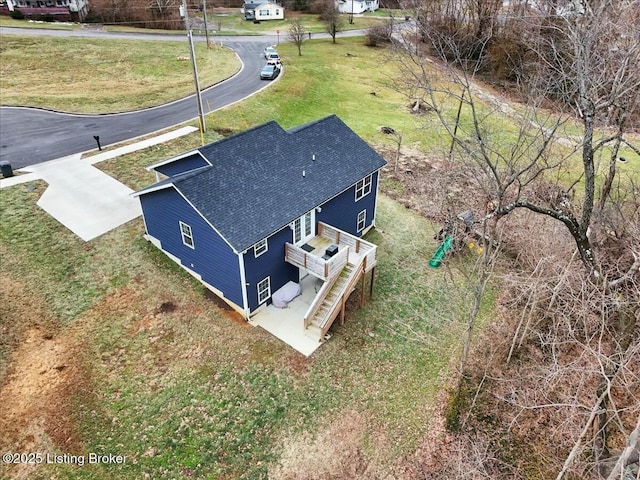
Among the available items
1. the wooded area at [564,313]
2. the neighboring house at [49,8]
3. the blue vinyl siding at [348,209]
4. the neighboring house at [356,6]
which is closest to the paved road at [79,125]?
the blue vinyl siding at [348,209]

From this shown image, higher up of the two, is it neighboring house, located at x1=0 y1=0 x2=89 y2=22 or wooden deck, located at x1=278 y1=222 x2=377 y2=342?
neighboring house, located at x1=0 y1=0 x2=89 y2=22

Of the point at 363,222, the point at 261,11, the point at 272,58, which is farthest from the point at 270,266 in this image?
the point at 261,11

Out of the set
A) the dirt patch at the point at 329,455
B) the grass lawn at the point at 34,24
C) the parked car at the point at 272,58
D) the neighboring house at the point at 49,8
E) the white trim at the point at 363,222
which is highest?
the neighboring house at the point at 49,8

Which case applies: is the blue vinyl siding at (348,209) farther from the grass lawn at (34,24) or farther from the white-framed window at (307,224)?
the grass lawn at (34,24)

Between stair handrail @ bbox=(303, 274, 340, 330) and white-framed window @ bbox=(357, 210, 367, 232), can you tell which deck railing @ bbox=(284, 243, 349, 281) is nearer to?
stair handrail @ bbox=(303, 274, 340, 330)

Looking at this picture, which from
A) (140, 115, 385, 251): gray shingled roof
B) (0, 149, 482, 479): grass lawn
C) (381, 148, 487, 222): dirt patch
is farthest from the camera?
(381, 148, 487, 222): dirt patch

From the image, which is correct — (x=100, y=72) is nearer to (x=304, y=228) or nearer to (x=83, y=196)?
(x=83, y=196)

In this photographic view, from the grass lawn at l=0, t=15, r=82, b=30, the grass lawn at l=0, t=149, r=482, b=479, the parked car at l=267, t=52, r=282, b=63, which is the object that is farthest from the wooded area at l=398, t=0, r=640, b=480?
the grass lawn at l=0, t=15, r=82, b=30

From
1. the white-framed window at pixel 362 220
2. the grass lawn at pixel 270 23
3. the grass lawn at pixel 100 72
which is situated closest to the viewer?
the white-framed window at pixel 362 220
